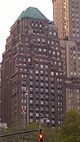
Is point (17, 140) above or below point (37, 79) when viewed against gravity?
below

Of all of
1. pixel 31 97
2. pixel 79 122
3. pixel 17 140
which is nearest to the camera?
pixel 79 122

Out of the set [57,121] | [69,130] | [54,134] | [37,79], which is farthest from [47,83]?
[69,130]

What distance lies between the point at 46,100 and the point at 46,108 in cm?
357

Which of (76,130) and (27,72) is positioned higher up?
(27,72)

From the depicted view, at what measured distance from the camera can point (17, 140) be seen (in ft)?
373

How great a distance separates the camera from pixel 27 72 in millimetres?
195750

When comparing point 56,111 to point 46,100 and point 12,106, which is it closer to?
point 46,100

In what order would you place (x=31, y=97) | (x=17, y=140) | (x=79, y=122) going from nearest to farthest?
(x=79, y=122) < (x=17, y=140) < (x=31, y=97)

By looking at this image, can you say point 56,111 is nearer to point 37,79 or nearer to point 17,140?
point 37,79

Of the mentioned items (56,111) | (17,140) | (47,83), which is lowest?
(17,140)

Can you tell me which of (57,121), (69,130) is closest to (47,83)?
(57,121)

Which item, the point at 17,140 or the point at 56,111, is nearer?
the point at 17,140

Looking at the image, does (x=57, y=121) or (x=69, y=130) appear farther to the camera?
(x=57, y=121)

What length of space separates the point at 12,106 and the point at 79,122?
108349 millimetres
